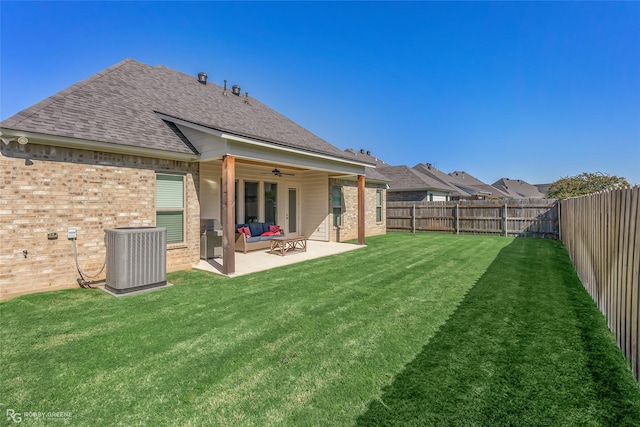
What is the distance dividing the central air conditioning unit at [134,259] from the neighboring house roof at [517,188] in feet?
173

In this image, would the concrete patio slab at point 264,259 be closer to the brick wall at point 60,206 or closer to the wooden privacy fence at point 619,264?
the brick wall at point 60,206

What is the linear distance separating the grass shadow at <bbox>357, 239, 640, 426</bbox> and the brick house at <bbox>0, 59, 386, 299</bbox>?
17.8 ft

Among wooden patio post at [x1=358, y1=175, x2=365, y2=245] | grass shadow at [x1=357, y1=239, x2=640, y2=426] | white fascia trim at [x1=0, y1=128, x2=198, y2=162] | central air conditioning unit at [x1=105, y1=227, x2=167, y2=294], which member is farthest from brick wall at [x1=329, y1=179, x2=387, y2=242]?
grass shadow at [x1=357, y1=239, x2=640, y2=426]

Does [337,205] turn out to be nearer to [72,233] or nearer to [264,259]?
[264,259]

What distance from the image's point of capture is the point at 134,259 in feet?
18.5

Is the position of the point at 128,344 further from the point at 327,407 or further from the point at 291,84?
the point at 291,84

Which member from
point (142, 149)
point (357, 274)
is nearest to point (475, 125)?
point (357, 274)

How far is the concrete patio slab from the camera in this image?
25.1 feet

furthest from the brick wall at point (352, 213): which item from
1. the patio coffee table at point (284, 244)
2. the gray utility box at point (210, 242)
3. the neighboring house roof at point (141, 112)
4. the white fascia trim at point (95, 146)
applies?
the white fascia trim at point (95, 146)

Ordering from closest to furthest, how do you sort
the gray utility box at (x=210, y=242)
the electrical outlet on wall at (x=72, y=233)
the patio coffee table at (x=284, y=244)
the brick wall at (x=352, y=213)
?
1. the electrical outlet on wall at (x=72, y=233)
2. the gray utility box at (x=210, y=242)
3. the patio coffee table at (x=284, y=244)
4. the brick wall at (x=352, y=213)

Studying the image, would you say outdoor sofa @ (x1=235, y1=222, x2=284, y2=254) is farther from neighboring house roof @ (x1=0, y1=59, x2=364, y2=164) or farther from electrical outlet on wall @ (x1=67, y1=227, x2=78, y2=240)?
electrical outlet on wall @ (x1=67, y1=227, x2=78, y2=240)

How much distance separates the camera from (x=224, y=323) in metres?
4.18

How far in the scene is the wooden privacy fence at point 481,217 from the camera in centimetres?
1516

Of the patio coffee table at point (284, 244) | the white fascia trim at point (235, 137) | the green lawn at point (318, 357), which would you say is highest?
the white fascia trim at point (235, 137)
